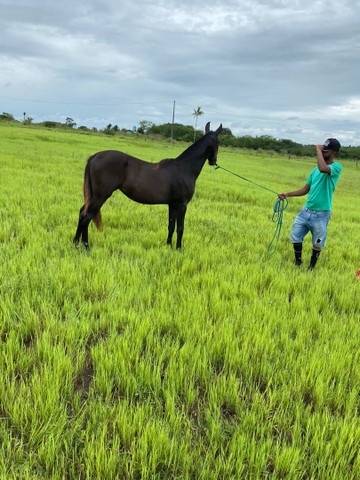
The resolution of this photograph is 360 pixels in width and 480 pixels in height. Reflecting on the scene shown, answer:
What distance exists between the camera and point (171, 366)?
228 centimetres

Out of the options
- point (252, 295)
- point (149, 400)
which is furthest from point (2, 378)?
point (252, 295)

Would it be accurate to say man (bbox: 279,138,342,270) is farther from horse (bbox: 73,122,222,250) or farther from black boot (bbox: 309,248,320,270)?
horse (bbox: 73,122,222,250)

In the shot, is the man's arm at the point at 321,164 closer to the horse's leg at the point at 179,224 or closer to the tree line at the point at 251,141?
the horse's leg at the point at 179,224

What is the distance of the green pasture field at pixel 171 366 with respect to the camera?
1665 millimetres

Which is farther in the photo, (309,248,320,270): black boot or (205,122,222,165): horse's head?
(205,122,222,165): horse's head

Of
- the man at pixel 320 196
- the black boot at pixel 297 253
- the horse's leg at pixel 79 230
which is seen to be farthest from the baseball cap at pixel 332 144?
the horse's leg at pixel 79 230

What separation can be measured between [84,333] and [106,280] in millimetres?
1035

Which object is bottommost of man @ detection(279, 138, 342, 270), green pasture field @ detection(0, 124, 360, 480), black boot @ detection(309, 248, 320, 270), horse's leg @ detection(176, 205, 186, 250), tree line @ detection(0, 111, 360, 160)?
green pasture field @ detection(0, 124, 360, 480)

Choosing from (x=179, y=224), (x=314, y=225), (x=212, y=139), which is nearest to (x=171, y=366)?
(x=179, y=224)

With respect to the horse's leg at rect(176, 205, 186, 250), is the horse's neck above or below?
above

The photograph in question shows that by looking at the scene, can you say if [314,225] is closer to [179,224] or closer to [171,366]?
[179,224]

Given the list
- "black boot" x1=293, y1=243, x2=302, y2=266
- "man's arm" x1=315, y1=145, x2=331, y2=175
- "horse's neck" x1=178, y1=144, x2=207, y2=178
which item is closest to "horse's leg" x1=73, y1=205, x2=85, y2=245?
"horse's neck" x1=178, y1=144, x2=207, y2=178

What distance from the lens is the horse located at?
4898 mm

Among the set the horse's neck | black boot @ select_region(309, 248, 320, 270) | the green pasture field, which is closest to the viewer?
the green pasture field
